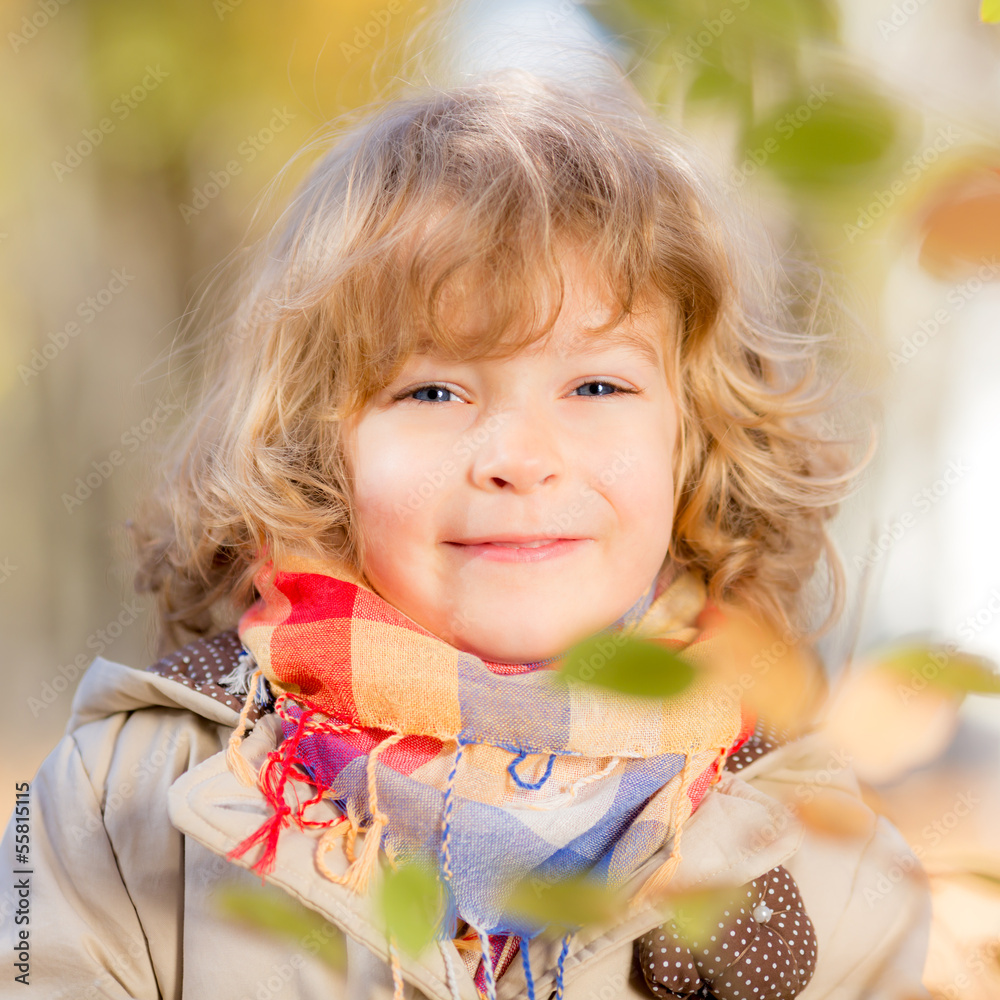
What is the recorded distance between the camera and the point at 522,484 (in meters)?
0.87

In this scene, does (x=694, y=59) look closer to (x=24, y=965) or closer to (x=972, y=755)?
(x=972, y=755)

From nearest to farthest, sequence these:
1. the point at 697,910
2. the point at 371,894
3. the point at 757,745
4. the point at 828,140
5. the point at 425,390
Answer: the point at 828,140 < the point at 697,910 < the point at 371,894 < the point at 425,390 < the point at 757,745

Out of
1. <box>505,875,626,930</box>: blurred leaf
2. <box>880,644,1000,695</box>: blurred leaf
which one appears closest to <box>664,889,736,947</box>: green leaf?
<box>505,875,626,930</box>: blurred leaf

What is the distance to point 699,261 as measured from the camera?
0.95 meters

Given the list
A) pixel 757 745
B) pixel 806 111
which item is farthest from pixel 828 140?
pixel 757 745

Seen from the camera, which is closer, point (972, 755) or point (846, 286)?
point (972, 755)

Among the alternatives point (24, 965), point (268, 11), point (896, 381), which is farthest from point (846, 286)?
point (24, 965)

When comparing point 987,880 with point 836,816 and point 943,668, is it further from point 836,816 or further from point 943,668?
point 836,816

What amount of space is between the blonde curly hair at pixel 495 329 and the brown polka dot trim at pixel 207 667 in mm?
81

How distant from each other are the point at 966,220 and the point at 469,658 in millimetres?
655

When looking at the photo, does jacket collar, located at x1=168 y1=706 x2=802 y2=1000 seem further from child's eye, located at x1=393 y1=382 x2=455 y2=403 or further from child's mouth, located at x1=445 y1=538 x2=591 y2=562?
child's eye, located at x1=393 y1=382 x2=455 y2=403

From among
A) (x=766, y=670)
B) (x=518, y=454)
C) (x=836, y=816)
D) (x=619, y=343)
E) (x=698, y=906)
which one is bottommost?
(x=836, y=816)

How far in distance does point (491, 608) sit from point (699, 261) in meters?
0.42

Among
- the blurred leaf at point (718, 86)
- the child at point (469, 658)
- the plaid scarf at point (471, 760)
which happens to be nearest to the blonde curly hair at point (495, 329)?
the child at point (469, 658)
